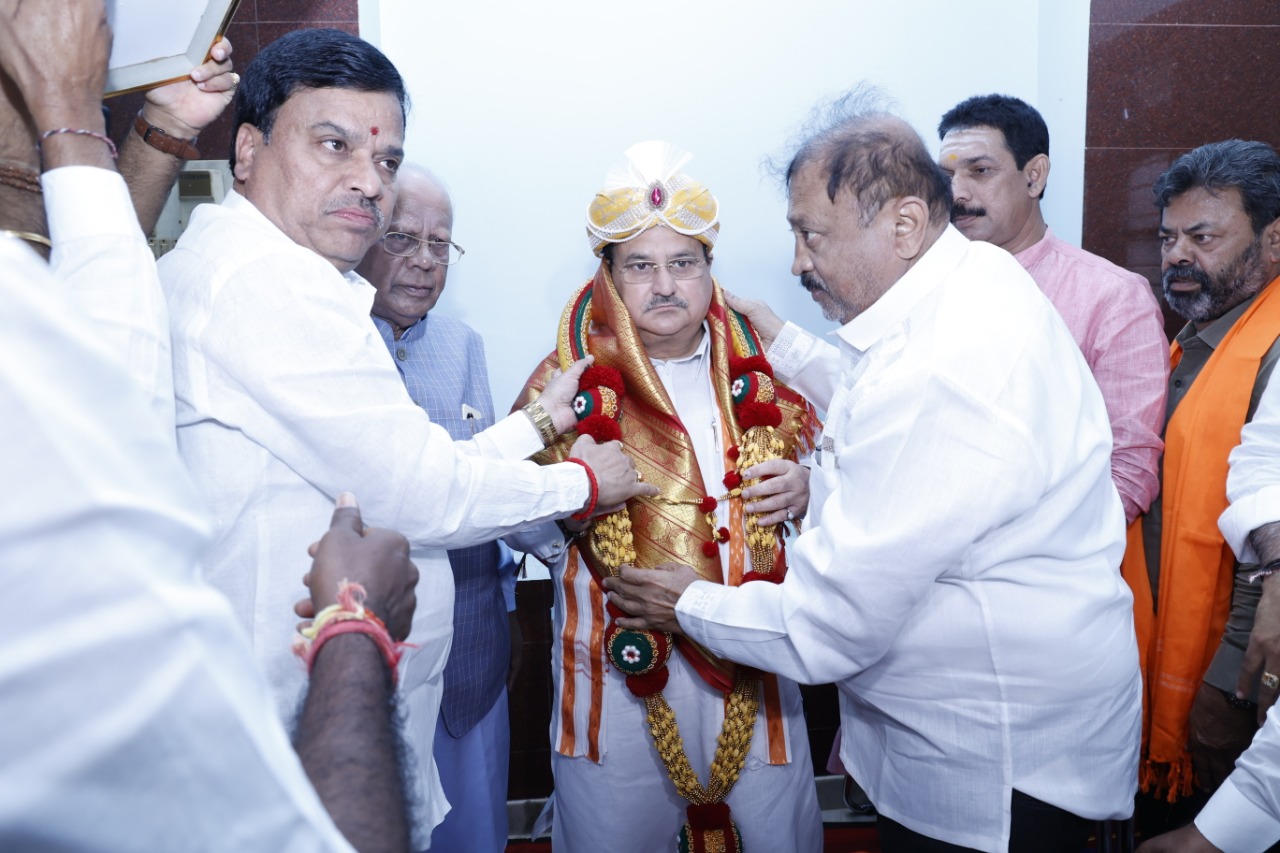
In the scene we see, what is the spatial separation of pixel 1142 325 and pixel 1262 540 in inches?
35.9

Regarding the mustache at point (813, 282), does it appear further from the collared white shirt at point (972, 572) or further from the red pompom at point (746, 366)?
the red pompom at point (746, 366)

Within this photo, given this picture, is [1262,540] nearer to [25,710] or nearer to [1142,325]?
[1142,325]

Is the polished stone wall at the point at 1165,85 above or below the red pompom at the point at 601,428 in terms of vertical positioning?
above

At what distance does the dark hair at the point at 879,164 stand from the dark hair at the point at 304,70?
100 cm

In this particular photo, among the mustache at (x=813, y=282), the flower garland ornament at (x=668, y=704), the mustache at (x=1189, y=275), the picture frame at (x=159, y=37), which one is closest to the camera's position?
the picture frame at (x=159, y=37)

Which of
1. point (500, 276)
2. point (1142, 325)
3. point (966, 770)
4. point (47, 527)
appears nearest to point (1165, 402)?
point (1142, 325)

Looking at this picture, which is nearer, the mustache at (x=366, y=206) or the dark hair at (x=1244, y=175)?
the mustache at (x=366, y=206)

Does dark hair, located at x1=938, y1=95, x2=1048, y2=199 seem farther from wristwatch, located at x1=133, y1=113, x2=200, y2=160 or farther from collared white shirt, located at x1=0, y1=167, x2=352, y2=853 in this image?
collared white shirt, located at x1=0, y1=167, x2=352, y2=853

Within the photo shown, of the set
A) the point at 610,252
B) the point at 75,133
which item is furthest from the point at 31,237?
the point at 610,252

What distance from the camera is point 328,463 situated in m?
1.67

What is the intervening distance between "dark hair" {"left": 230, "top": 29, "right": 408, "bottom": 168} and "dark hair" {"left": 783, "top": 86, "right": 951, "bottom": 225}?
1.00 metres

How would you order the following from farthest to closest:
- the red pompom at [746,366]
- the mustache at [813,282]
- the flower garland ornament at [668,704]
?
the red pompom at [746,366]
the flower garland ornament at [668,704]
the mustache at [813,282]

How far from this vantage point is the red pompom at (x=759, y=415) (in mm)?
2543

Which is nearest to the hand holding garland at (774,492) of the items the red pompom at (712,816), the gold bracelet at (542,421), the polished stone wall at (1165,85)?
the gold bracelet at (542,421)
